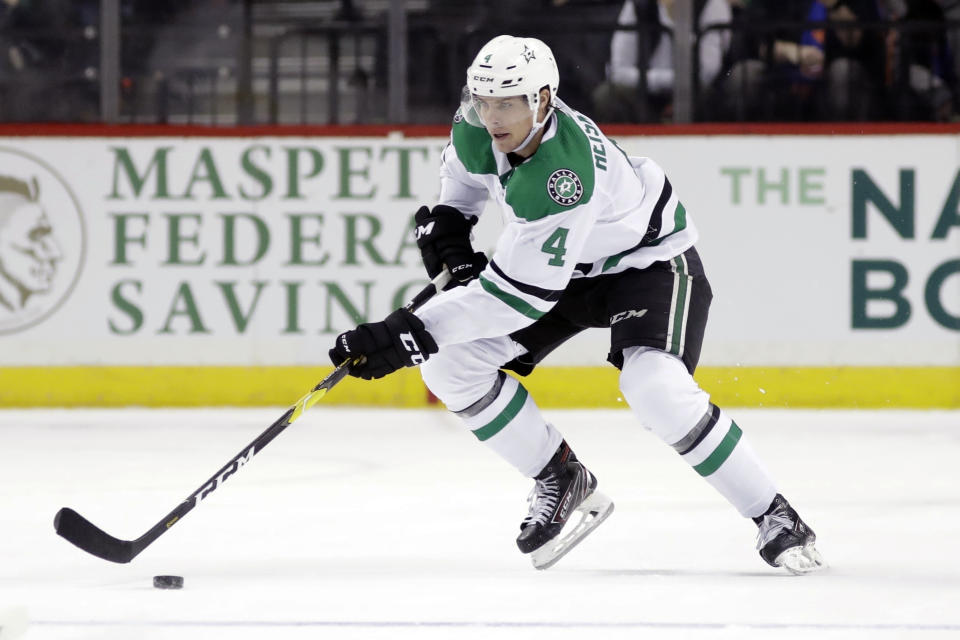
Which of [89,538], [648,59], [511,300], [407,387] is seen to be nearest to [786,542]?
[511,300]

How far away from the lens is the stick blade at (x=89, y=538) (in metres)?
2.70

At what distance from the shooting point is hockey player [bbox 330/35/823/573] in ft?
8.88

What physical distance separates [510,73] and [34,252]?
137 inches

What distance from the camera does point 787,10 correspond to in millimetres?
5750

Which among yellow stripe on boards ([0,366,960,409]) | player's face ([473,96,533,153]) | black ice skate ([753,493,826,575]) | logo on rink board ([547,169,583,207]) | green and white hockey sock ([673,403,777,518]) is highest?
player's face ([473,96,533,153])

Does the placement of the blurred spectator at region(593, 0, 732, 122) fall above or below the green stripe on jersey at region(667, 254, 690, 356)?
above

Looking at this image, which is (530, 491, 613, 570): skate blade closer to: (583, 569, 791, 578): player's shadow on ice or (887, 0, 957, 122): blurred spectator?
(583, 569, 791, 578): player's shadow on ice

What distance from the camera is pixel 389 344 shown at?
9.06 ft

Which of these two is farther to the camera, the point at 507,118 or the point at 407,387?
the point at 407,387

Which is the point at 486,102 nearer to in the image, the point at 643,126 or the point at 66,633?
the point at 66,633

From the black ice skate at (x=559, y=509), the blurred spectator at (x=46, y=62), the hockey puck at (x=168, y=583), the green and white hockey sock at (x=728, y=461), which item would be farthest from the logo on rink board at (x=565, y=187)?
the blurred spectator at (x=46, y=62)

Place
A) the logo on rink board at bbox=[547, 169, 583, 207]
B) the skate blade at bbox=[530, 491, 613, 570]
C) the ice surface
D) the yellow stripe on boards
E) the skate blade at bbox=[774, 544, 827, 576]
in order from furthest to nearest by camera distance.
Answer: the yellow stripe on boards, the skate blade at bbox=[530, 491, 613, 570], the skate blade at bbox=[774, 544, 827, 576], the logo on rink board at bbox=[547, 169, 583, 207], the ice surface

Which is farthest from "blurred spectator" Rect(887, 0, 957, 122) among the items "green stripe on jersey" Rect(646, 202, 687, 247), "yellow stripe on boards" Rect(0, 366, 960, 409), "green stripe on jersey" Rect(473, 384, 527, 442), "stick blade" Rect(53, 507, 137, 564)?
"stick blade" Rect(53, 507, 137, 564)

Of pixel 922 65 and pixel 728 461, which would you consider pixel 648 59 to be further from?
pixel 728 461
